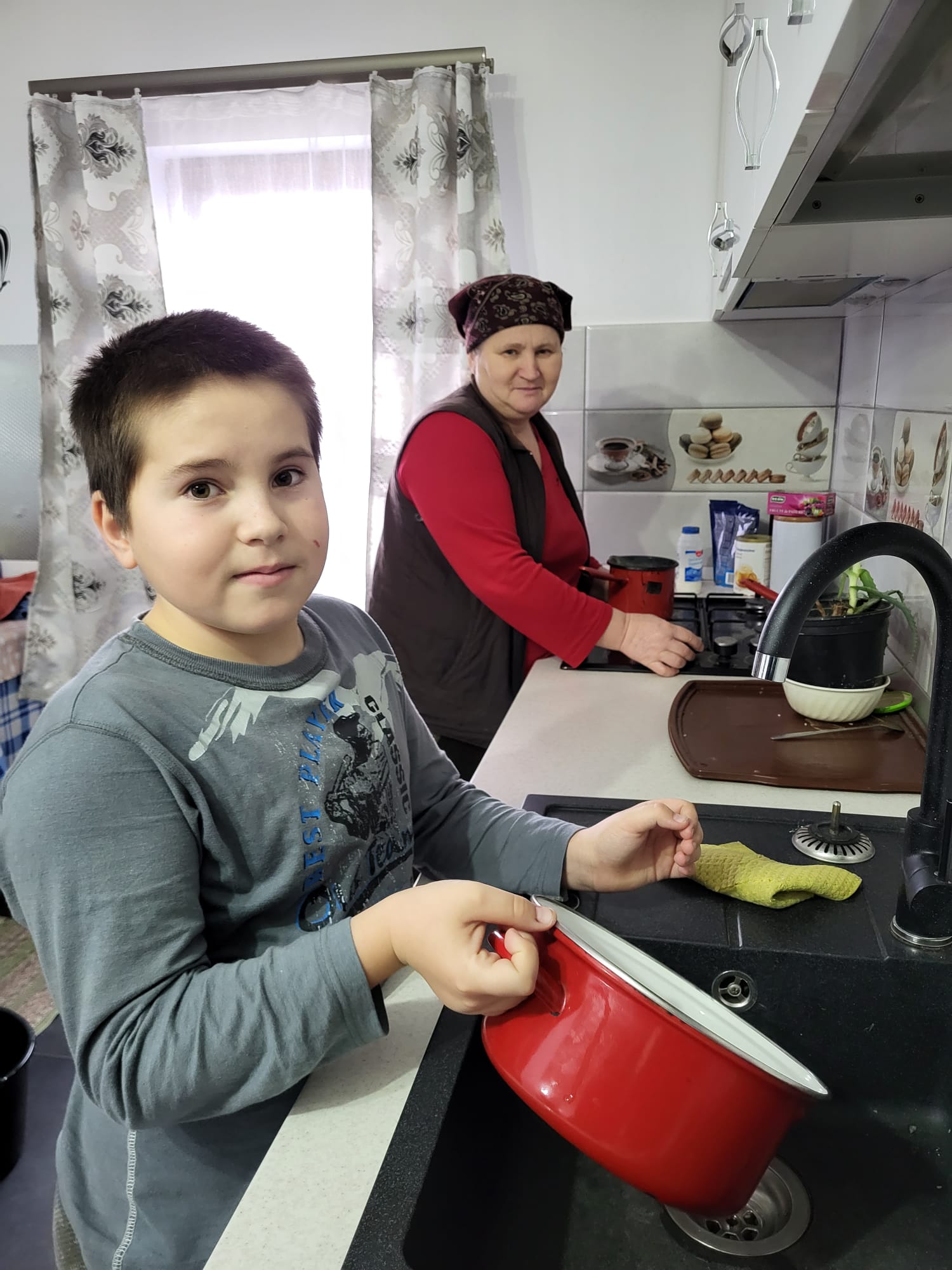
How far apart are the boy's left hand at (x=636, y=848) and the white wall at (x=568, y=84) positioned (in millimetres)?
1866

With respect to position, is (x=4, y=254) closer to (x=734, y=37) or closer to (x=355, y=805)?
(x=734, y=37)

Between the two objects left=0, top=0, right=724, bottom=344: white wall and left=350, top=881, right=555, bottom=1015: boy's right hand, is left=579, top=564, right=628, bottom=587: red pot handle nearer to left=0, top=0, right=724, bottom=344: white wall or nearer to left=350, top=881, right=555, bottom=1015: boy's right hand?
left=0, top=0, right=724, bottom=344: white wall

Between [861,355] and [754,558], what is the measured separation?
0.47 metres

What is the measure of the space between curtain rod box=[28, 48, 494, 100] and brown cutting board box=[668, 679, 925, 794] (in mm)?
1711

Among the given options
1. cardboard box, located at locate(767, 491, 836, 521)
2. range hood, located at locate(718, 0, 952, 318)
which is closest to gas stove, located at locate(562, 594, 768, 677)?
cardboard box, located at locate(767, 491, 836, 521)

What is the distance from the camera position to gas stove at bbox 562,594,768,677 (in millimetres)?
1528

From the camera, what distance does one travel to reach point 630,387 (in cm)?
234

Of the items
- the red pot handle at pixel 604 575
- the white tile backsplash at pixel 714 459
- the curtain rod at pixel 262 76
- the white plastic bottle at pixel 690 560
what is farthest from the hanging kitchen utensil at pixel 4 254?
the white plastic bottle at pixel 690 560

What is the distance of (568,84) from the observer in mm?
2242

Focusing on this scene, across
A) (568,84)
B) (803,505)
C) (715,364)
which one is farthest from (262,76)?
(803,505)

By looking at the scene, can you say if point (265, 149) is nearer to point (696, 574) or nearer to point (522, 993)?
point (696, 574)

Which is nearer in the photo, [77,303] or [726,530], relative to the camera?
[726,530]

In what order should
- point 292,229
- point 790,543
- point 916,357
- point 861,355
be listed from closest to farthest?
point 916,357 → point 861,355 → point 790,543 → point 292,229

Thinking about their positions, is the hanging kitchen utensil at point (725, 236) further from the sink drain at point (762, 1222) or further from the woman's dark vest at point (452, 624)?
the sink drain at point (762, 1222)
